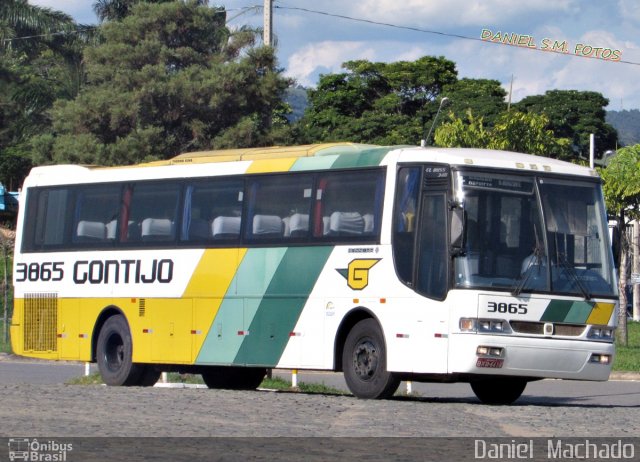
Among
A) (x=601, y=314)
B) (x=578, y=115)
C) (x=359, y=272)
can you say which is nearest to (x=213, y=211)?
(x=359, y=272)

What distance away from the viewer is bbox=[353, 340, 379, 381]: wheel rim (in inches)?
660

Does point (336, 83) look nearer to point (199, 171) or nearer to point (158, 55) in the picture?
point (158, 55)

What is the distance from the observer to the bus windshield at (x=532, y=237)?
16.0m

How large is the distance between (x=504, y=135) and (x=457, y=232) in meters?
34.3

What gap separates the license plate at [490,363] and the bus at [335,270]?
0.03 meters

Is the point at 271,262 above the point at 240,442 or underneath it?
above

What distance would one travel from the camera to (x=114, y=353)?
68.1ft

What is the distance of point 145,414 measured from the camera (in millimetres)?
13523

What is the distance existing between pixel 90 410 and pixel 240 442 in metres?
3.22

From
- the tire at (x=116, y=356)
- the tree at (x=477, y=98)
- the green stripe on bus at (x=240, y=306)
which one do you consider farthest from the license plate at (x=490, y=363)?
the tree at (x=477, y=98)

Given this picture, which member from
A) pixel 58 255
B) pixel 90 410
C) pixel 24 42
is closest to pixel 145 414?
pixel 90 410

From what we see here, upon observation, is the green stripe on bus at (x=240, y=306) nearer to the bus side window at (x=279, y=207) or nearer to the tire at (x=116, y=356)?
the bus side window at (x=279, y=207)

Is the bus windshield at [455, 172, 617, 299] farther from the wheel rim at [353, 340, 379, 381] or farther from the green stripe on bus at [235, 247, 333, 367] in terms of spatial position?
the green stripe on bus at [235, 247, 333, 367]

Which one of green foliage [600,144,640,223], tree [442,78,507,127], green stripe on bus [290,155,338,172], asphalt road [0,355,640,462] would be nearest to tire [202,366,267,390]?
asphalt road [0,355,640,462]
